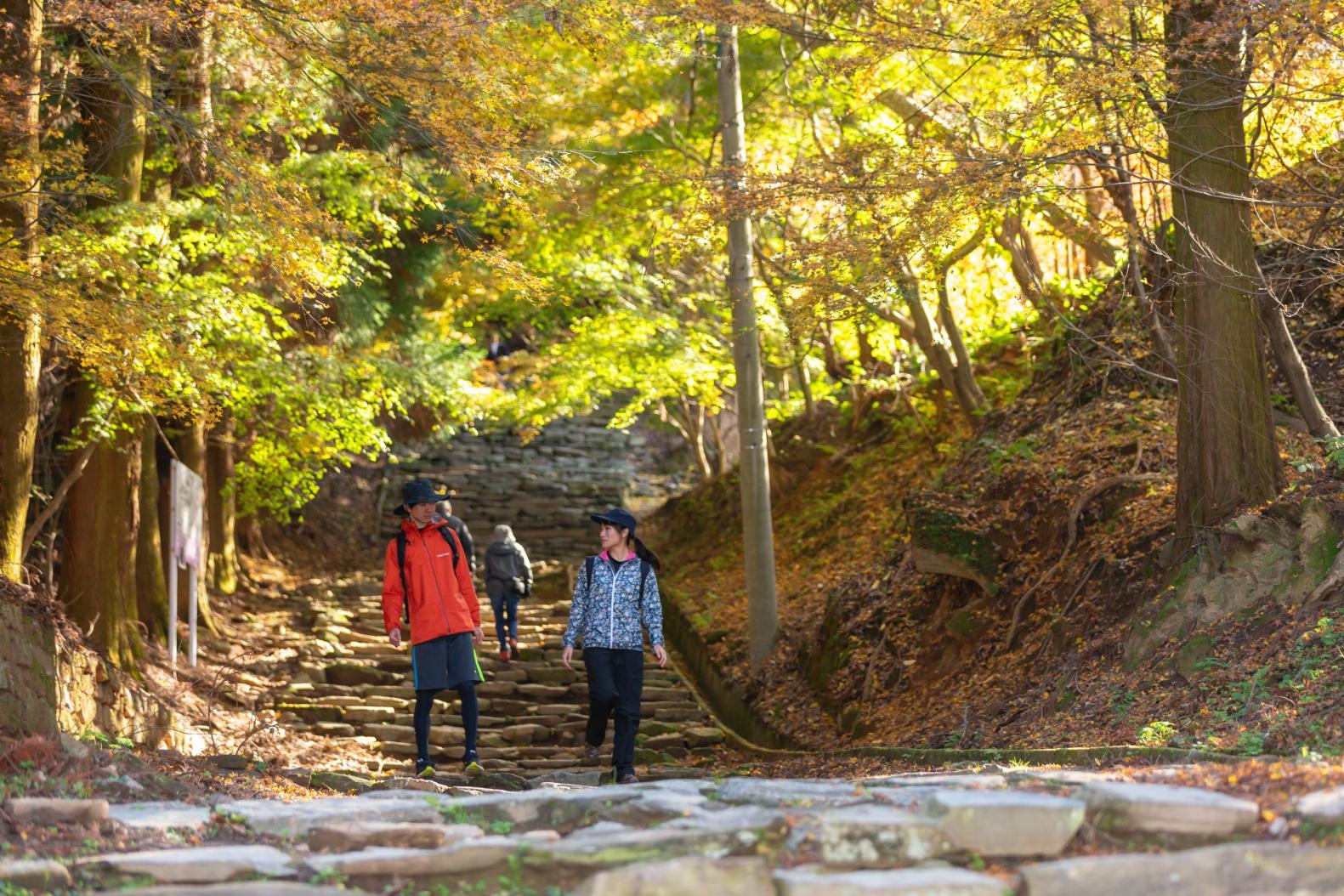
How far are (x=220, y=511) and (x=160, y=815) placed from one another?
12.7 meters

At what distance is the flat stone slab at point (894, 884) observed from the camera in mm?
4016

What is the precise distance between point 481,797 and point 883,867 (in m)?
1.96

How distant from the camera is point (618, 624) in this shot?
807 cm

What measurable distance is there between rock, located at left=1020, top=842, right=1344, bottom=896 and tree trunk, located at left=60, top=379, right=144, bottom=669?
9.29m

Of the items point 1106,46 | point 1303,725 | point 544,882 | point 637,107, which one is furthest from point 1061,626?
point 637,107

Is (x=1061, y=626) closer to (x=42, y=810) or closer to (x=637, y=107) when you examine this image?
(x=42, y=810)

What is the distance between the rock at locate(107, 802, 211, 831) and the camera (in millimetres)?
5086

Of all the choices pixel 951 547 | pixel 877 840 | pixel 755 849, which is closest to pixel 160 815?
pixel 755 849

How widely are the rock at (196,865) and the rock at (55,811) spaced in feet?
1.51

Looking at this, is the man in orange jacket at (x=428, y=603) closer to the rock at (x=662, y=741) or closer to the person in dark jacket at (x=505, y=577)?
the rock at (x=662, y=741)

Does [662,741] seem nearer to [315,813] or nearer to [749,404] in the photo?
[749,404]

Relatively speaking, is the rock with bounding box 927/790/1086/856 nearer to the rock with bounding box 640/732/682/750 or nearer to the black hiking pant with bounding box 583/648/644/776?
the black hiking pant with bounding box 583/648/644/776

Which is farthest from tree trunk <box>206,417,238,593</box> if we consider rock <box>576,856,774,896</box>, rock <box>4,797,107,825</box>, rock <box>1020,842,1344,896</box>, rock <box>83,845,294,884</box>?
rock <box>1020,842,1344,896</box>

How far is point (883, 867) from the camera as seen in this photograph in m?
4.38
